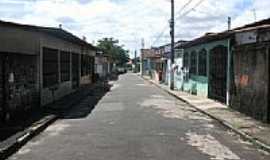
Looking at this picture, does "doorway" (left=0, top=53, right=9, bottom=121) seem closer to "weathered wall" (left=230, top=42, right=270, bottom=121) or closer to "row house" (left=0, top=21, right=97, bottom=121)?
"row house" (left=0, top=21, right=97, bottom=121)

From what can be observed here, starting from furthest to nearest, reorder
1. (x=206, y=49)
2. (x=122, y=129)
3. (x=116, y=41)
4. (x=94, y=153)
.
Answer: (x=116, y=41)
(x=206, y=49)
(x=122, y=129)
(x=94, y=153)

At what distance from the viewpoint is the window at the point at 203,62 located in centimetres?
3031

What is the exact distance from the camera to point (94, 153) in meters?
11.1

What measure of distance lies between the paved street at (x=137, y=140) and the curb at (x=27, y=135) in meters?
0.17

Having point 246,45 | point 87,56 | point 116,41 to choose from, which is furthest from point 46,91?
point 116,41

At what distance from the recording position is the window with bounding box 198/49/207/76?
30306 mm

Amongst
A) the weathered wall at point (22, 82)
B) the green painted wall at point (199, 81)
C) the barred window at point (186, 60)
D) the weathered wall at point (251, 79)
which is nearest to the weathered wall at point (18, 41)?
the weathered wall at point (22, 82)

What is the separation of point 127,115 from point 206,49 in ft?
37.5

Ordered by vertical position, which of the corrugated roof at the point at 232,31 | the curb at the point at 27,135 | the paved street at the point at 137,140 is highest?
the corrugated roof at the point at 232,31

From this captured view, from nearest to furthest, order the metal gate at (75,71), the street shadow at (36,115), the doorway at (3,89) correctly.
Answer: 1. the street shadow at (36,115)
2. the doorway at (3,89)
3. the metal gate at (75,71)

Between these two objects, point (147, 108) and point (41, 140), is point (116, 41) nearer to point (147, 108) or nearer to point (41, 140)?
point (147, 108)

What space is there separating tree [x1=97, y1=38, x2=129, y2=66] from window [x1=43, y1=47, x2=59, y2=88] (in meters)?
92.6

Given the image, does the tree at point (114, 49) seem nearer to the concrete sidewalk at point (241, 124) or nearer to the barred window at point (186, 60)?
the barred window at point (186, 60)

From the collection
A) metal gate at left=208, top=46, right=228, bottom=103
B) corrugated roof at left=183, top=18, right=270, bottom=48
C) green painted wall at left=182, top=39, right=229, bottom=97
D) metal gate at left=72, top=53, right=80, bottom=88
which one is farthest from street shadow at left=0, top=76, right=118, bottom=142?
metal gate at left=72, top=53, right=80, bottom=88
